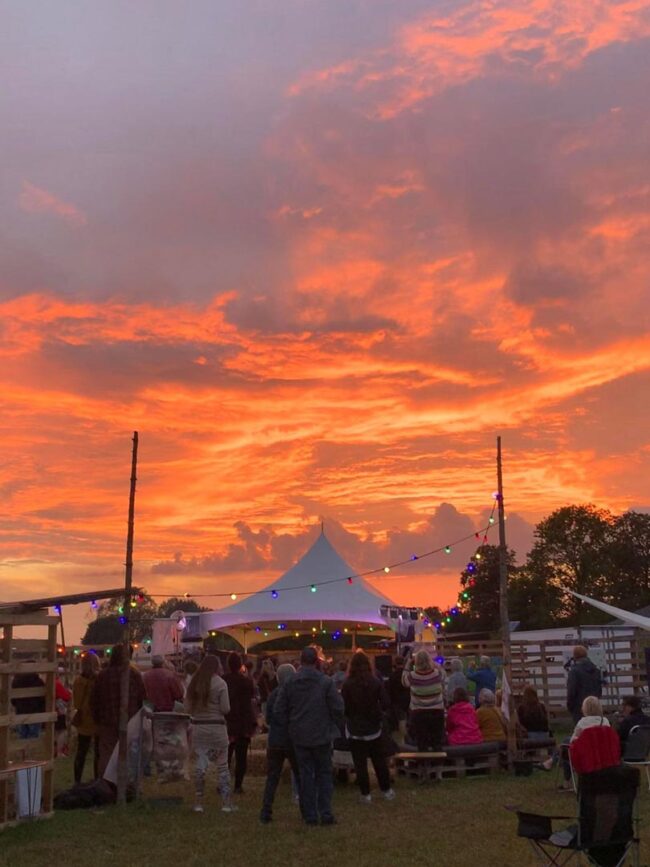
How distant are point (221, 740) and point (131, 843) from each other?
5.72ft

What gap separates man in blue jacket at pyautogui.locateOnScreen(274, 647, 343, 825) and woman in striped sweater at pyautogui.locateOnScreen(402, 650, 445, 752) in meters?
3.00

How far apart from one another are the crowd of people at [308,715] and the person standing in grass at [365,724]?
1cm

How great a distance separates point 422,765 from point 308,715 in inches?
145

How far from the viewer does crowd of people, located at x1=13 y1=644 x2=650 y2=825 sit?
922 centimetres

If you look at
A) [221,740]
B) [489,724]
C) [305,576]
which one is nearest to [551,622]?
[305,576]

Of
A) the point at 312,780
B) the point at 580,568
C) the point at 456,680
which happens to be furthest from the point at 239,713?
the point at 580,568

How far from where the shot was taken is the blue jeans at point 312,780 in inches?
359

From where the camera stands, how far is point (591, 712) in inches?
299

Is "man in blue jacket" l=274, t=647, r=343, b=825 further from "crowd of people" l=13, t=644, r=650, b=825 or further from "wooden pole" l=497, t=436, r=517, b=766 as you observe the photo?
"wooden pole" l=497, t=436, r=517, b=766

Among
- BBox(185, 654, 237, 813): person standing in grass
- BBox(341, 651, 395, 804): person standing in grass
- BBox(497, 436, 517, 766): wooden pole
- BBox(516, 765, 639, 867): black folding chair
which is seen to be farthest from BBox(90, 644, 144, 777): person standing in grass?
BBox(516, 765, 639, 867): black folding chair

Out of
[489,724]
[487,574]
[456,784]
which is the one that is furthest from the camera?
[487,574]

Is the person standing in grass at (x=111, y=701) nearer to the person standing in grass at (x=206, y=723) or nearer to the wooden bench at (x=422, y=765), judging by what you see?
the person standing in grass at (x=206, y=723)

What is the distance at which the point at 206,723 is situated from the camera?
10078 millimetres

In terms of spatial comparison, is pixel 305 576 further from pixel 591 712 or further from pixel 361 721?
pixel 591 712
